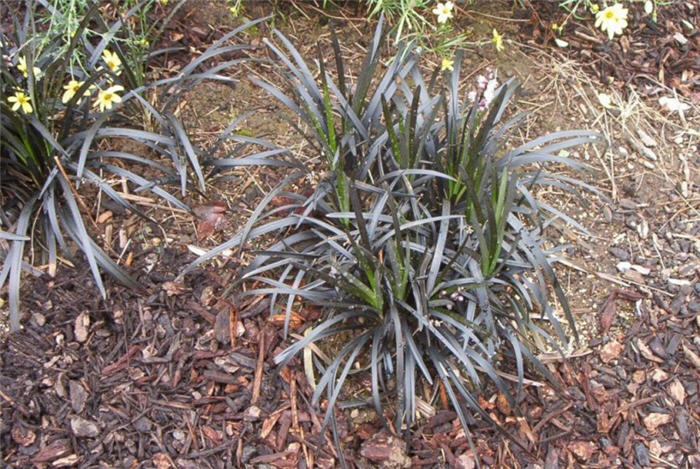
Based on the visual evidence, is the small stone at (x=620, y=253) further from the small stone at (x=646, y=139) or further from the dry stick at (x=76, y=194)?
the dry stick at (x=76, y=194)

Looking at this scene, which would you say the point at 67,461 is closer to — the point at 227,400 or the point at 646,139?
the point at 227,400

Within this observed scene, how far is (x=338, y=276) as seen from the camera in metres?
2.35

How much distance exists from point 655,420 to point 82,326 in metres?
2.06

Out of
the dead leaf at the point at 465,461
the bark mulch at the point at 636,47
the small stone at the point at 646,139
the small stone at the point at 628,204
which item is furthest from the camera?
the bark mulch at the point at 636,47

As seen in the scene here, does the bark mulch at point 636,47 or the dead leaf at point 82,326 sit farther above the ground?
the bark mulch at point 636,47

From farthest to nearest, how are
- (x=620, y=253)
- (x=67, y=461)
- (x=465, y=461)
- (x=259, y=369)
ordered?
(x=620, y=253) → (x=259, y=369) → (x=465, y=461) → (x=67, y=461)

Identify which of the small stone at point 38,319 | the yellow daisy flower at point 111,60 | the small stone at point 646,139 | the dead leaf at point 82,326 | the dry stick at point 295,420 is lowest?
the dry stick at point 295,420

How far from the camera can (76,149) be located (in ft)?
8.76

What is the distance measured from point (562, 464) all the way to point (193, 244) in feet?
5.09

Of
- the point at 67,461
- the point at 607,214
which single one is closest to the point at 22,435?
the point at 67,461

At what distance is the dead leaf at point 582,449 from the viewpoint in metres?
2.41

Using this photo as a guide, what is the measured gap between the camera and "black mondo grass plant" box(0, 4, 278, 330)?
8.11 feet

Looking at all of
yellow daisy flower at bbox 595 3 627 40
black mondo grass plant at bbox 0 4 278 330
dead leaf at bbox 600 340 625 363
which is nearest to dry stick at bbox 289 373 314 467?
black mondo grass plant at bbox 0 4 278 330

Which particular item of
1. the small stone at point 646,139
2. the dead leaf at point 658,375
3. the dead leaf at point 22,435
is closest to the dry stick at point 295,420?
the dead leaf at point 22,435
